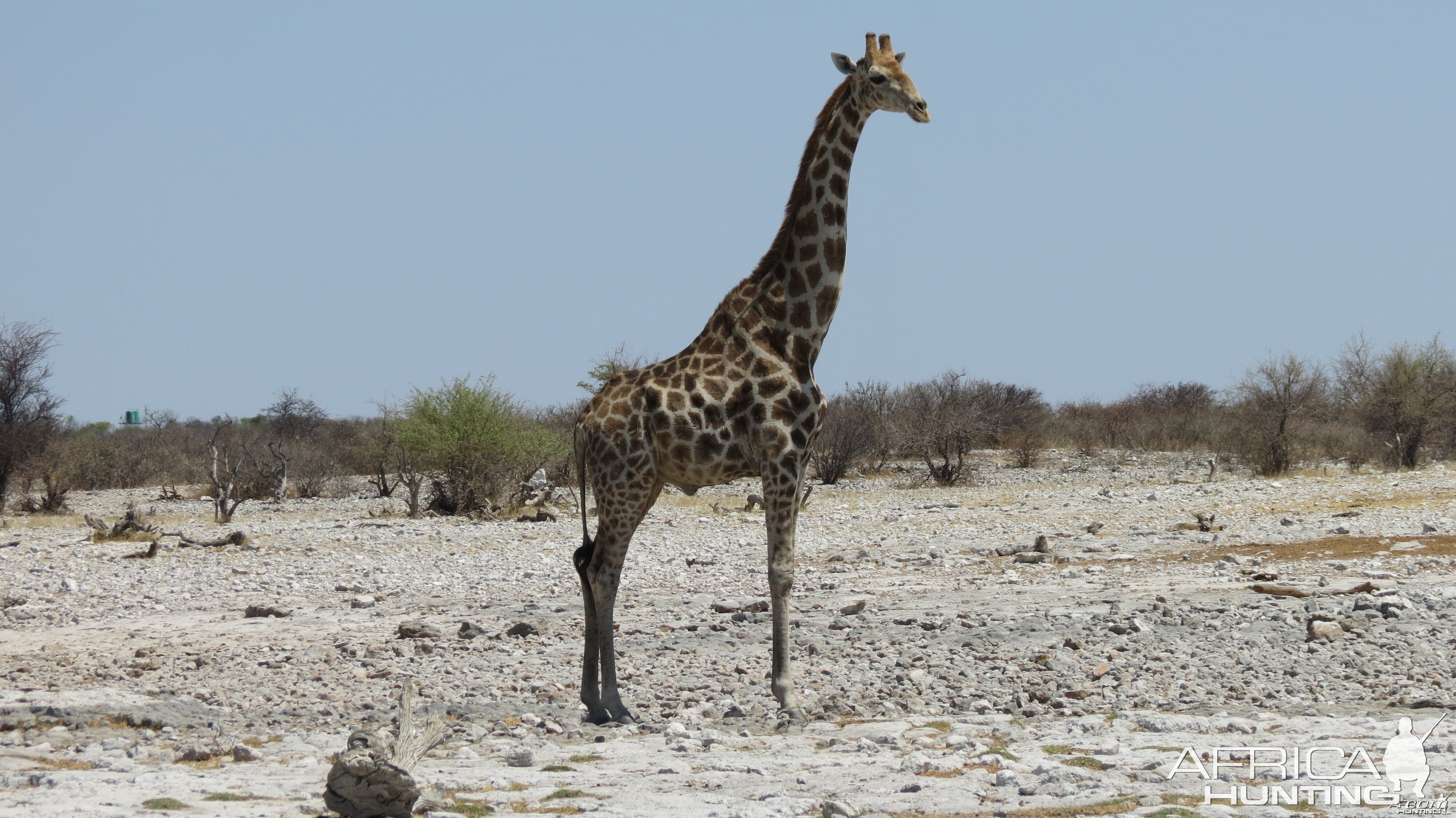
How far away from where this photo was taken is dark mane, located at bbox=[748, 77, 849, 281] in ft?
27.1

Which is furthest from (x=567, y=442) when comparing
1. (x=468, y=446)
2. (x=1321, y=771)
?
(x=1321, y=771)

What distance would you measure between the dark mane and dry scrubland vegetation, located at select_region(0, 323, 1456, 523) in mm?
17066

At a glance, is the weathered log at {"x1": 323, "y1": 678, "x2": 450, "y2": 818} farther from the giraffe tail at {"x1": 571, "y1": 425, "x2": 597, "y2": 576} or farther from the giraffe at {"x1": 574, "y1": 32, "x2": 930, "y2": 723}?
the giraffe tail at {"x1": 571, "y1": 425, "x2": 597, "y2": 576}

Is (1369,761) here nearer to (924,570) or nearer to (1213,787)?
(1213,787)

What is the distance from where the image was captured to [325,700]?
322 inches

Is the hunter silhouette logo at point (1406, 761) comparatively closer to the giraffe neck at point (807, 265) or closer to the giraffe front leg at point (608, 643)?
the giraffe neck at point (807, 265)

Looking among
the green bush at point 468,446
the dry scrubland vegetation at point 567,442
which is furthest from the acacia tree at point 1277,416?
the green bush at point 468,446

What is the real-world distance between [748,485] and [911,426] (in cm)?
656

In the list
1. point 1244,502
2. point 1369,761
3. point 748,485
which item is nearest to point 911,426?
point 748,485

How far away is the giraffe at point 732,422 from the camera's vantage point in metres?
7.70

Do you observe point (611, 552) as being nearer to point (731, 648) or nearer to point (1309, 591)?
point (731, 648)

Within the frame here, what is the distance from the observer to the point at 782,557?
7.80 m

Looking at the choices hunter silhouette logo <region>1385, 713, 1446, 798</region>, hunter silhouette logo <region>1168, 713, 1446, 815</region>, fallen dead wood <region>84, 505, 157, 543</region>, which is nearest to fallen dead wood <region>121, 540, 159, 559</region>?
fallen dead wood <region>84, 505, 157, 543</region>

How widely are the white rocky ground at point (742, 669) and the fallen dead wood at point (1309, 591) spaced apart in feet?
0.34
